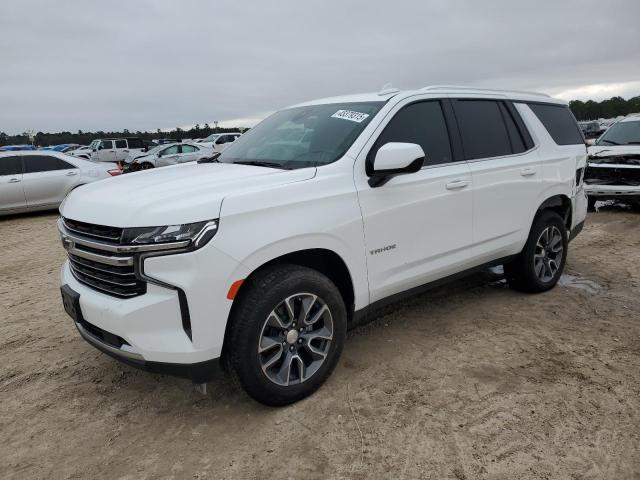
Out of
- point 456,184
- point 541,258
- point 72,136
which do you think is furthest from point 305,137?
point 72,136

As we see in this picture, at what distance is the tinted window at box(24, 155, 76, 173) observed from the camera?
36.9 ft

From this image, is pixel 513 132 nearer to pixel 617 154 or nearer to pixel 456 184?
pixel 456 184

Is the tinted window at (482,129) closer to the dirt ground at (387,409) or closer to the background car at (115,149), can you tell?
the dirt ground at (387,409)

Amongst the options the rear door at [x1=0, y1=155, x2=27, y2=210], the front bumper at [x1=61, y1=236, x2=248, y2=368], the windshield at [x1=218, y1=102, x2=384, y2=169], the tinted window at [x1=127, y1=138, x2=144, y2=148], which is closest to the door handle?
the windshield at [x1=218, y1=102, x2=384, y2=169]

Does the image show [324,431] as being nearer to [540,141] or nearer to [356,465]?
[356,465]

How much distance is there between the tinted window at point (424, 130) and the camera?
3.55 m

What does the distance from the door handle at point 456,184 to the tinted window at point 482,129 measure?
273 mm

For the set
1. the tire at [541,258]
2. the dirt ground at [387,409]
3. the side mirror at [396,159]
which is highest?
the side mirror at [396,159]

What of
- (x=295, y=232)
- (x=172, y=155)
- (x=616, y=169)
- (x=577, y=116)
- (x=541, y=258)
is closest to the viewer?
(x=295, y=232)

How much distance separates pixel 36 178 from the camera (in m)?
11.2

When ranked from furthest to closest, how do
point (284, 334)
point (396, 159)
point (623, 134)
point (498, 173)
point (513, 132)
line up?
point (623, 134) → point (513, 132) → point (498, 173) → point (396, 159) → point (284, 334)

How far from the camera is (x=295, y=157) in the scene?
343 cm

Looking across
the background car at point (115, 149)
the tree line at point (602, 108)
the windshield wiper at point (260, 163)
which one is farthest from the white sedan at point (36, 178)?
the tree line at point (602, 108)

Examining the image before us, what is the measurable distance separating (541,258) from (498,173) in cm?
121
